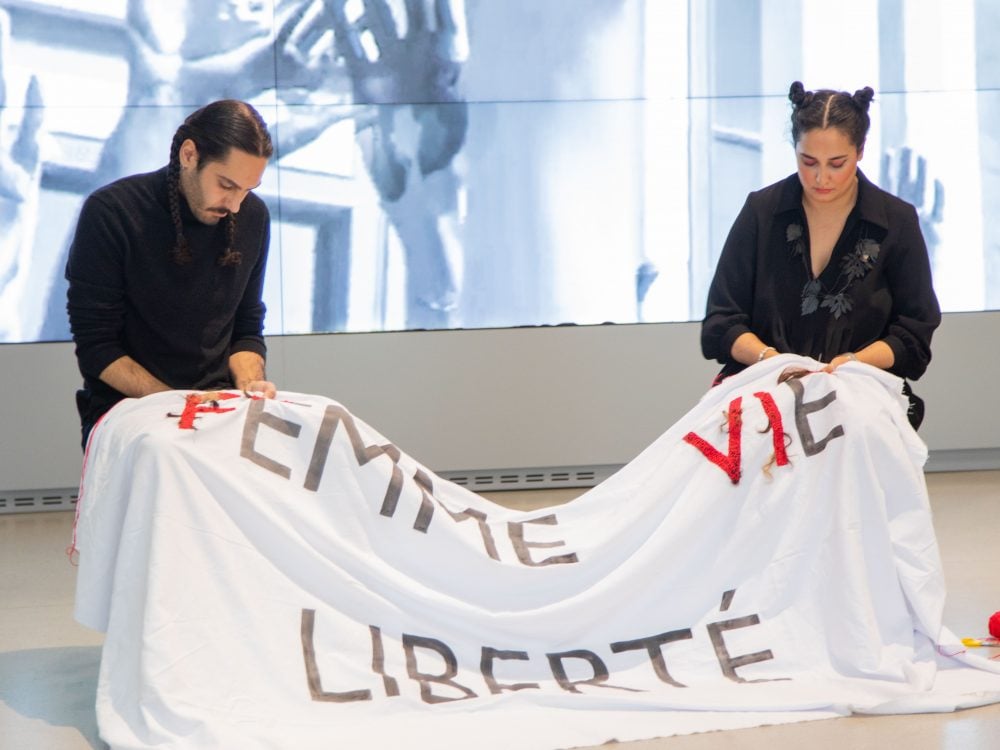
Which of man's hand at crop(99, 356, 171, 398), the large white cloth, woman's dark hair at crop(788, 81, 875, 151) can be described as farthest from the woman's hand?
man's hand at crop(99, 356, 171, 398)

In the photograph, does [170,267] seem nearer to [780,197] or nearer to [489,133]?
[780,197]

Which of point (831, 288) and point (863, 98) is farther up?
point (863, 98)

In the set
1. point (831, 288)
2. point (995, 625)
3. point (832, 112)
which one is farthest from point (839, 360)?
point (995, 625)

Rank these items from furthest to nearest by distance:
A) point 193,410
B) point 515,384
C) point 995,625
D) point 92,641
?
point 515,384 < point 92,641 < point 995,625 < point 193,410

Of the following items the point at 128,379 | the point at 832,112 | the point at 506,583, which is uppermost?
the point at 832,112

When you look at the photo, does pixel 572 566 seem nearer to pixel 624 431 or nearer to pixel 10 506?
pixel 624 431

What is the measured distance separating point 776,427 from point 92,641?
5.68 feet

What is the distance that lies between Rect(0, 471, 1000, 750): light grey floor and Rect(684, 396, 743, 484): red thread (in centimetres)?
55

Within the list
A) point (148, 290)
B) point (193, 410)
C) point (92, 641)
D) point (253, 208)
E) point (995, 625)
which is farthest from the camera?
point (92, 641)

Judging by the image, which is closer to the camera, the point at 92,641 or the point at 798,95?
the point at 798,95

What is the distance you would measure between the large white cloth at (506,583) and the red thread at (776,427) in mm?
10

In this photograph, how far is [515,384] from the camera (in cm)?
493

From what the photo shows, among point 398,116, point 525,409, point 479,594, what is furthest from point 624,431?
point 479,594

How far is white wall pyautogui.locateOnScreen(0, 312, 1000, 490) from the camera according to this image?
15.8 ft
